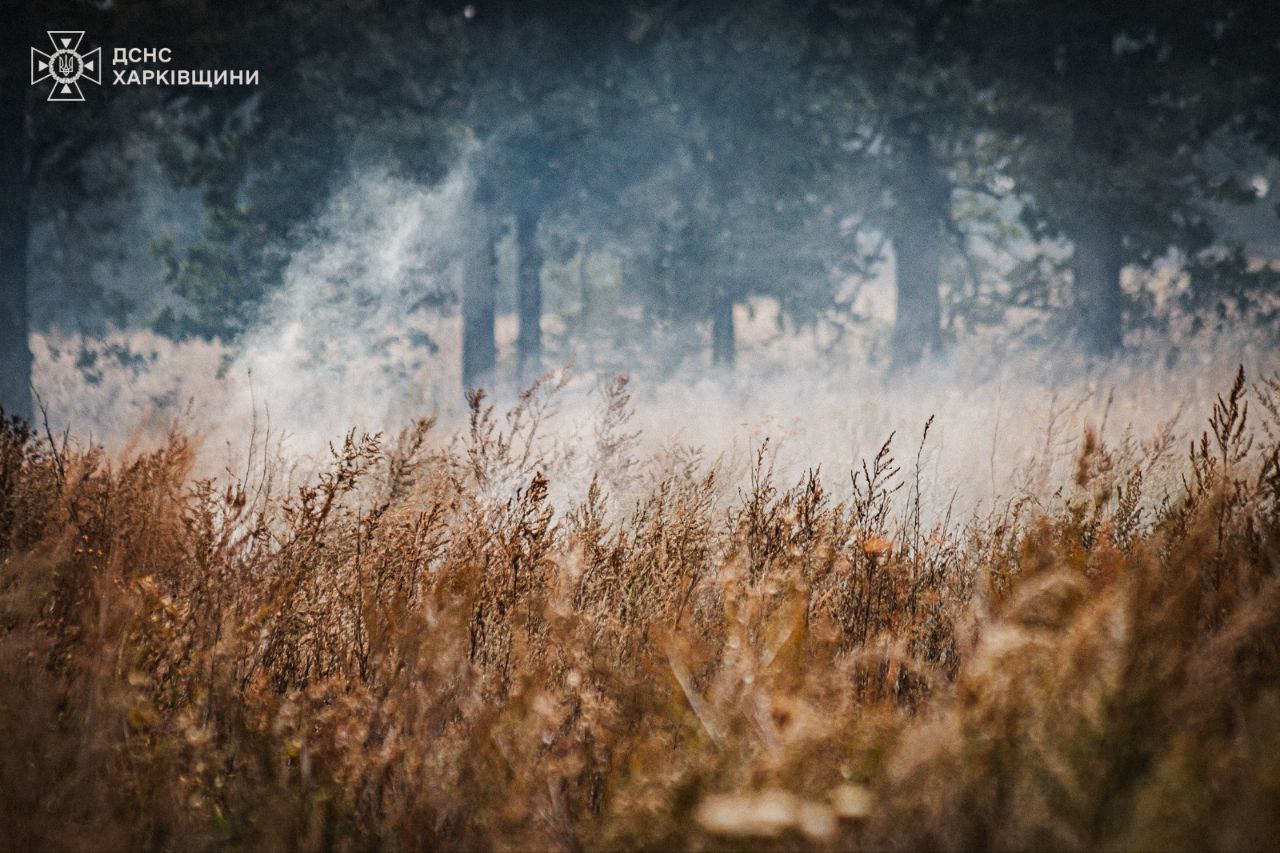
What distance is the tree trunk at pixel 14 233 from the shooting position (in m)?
13.1

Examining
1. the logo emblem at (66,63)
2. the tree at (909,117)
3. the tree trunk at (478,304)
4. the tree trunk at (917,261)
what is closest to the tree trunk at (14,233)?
the logo emblem at (66,63)

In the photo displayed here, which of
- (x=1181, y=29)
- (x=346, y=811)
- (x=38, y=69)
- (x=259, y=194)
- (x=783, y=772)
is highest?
(x=1181, y=29)

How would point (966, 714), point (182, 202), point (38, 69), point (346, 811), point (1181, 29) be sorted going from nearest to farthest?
point (966, 714), point (346, 811), point (38, 69), point (1181, 29), point (182, 202)

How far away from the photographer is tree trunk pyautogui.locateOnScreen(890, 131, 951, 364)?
1703 centimetres

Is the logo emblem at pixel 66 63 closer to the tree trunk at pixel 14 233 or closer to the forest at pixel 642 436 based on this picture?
the forest at pixel 642 436

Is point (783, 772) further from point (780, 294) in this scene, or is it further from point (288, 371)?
point (780, 294)

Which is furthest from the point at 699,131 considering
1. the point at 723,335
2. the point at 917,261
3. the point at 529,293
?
the point at 917,261

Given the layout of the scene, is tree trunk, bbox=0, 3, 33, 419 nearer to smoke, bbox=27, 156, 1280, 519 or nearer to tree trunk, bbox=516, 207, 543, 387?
smoke, bbox=27, 156, 1280, 519

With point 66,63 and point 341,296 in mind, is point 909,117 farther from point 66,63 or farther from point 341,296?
point 66,63

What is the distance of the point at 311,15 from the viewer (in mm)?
13555

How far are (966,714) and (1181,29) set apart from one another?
16.4m

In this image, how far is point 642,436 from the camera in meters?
8.45

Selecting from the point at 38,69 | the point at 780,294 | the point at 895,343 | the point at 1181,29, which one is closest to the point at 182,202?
the point at 38,69

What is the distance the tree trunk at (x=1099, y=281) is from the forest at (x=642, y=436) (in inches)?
3.0
